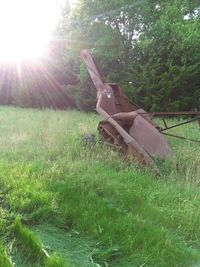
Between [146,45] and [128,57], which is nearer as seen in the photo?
[146,45]

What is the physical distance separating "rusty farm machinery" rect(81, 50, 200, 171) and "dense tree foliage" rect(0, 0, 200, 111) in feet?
19.2

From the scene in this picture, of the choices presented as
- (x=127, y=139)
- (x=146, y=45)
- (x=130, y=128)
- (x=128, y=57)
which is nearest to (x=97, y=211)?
(x=127, y=139)

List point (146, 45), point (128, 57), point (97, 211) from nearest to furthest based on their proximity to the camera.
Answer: point (97, 211) → point (146, 45) → point (128, 57)

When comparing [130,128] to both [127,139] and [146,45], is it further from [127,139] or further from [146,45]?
[146,45]

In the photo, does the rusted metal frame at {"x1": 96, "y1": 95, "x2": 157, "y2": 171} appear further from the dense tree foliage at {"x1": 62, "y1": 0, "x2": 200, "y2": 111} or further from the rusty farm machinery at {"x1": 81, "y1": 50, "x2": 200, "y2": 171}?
the dense tree foliage at {"x1": 62, "y1": 0, "x2": 200, "y2": 111}

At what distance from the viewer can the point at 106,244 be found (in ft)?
12.2

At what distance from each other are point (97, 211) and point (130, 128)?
3411mm

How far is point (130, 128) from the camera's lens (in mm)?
7508

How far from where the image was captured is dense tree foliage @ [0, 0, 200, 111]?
48.0 ft

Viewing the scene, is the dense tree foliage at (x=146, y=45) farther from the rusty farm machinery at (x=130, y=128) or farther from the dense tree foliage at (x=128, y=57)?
the rusty farm machinery at (x=130, y=128)

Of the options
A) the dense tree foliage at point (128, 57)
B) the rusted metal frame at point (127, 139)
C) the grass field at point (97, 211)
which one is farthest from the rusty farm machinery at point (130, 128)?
the dense tree foliage at point (128, 57)

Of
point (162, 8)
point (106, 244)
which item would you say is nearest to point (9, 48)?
point (162, 8)

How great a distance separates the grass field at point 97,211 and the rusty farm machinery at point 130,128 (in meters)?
0.25

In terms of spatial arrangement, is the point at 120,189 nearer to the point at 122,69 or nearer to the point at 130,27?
the point at 122,69
